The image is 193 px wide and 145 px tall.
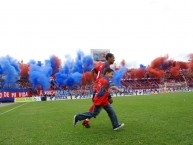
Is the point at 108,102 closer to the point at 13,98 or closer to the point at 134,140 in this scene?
the point at 134,140

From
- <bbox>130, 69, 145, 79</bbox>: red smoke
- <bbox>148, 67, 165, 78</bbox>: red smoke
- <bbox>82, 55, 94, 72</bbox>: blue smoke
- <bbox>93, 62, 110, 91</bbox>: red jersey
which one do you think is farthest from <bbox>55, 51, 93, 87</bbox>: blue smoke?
<bbox>93, 62, 110, 91</bbox>: red jersey

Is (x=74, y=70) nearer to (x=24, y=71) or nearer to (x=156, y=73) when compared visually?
(x=24, y=71)

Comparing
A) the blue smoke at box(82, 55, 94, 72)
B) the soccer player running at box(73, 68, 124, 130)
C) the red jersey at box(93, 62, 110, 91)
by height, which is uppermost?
the blue smoke at box(82, 55, 94, 72)

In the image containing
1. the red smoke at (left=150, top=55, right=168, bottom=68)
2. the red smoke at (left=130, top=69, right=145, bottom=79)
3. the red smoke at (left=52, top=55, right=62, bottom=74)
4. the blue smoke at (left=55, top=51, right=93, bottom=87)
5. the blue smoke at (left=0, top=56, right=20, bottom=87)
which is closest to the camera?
the blue smoke at (left=0, top=56, right=20, bottom=87)

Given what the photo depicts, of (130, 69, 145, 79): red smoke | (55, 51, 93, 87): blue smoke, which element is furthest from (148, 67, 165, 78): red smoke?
(55, 51, 93, 87): blue smoke

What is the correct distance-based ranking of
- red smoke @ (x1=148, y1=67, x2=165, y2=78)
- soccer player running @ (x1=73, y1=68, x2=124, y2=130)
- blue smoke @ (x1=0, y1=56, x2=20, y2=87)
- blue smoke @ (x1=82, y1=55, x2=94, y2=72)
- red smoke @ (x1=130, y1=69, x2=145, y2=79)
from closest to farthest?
1. soccer player running @ (x1=73, y1=68, x2=124, y2=130)
2. blue smoke @ (x1=0, y1=56, x2=20, y2=87)
3. blue smoke @ (x1=82, y1=55, x2=94, y2=72)
4. red smoke @ (x1=130, y1=69, x2=145, y2=79)
5. red smoke @ (x1=148, y1=67, x2=165, y2=78)

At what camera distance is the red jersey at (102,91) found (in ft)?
23.9

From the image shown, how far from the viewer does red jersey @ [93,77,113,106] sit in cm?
728

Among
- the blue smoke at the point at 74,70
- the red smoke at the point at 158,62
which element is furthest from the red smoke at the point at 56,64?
the red smoke at the point at 158,62

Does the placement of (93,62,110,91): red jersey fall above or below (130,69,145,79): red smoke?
below

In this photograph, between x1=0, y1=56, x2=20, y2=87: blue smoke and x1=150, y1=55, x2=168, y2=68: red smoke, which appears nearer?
x1=0, y1=56, x2=20, y2=87: blue smoke

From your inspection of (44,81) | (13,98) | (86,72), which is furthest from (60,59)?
(13,98)

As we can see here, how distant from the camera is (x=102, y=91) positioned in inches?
287

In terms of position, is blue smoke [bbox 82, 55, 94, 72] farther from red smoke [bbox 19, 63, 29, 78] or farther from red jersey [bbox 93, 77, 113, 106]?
red jersey [bbox 93, 77, 113, 106]
